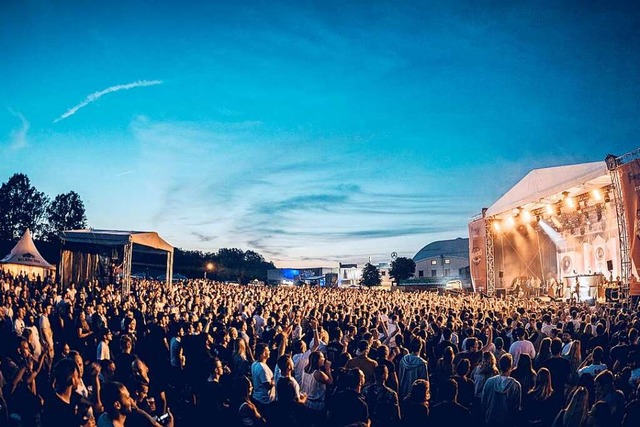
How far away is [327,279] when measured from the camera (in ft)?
243

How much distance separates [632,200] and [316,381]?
53.6 feet

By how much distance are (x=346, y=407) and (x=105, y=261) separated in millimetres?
23103

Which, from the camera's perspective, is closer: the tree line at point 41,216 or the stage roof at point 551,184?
the stage roof at point 551,184

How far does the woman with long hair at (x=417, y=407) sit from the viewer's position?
14.0ft

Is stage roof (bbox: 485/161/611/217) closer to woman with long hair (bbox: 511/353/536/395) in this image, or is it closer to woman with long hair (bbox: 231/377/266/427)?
woman with long hair (bbox: 511/353/536/395)

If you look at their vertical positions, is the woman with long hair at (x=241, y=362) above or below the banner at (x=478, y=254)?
below

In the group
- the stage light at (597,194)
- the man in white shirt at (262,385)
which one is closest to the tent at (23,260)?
the man in white shirt at (262,385)

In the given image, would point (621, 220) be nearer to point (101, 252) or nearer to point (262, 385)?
point (262, 385)

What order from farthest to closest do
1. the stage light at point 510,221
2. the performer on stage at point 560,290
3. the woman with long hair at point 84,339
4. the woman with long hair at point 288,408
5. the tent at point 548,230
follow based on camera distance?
the stage light at point 510,221 < the performer on stage at point 560,290 < the tent at point 548,230 < the woman with long hair at point 84,339 < the woman with long hair at point 288,408

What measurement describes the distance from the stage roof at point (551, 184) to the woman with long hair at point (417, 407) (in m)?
17.5

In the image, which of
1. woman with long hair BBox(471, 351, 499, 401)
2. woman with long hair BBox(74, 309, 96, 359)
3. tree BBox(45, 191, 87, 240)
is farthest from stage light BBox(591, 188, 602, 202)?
tree BBox(45, 191, 87, 240)

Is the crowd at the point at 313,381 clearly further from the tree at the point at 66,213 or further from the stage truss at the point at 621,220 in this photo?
the tree at the point at 66,213

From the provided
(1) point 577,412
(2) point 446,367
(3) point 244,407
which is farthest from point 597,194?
(3) point 244,407

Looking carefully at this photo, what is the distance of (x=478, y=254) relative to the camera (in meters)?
31.0
